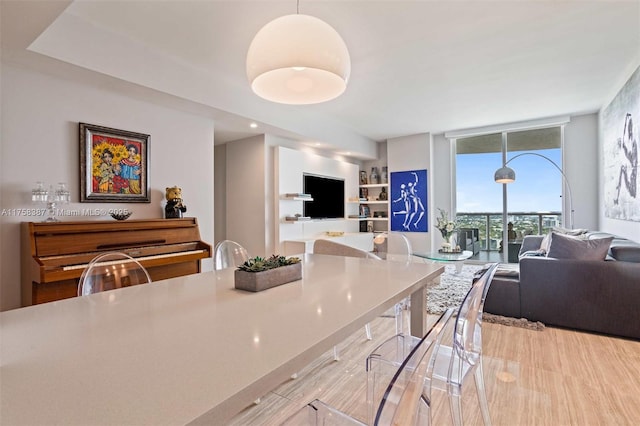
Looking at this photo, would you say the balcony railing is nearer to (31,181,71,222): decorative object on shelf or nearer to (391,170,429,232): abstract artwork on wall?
(391,170,429,232): abstract artwork on wall

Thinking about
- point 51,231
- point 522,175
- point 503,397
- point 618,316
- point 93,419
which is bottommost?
point 503,397

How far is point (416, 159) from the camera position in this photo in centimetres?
681

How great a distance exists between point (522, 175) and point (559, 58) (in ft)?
10.7

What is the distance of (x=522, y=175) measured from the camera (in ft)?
20.4

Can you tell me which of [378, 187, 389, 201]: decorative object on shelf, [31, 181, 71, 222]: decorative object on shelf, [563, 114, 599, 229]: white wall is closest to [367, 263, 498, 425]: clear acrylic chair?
[31, 181, 71, 222]: decorative object on shelf

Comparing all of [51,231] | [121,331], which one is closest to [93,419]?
[121,331]

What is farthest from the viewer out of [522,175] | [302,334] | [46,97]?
[522,175]

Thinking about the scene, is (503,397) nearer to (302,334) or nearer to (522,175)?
A: (302,334)

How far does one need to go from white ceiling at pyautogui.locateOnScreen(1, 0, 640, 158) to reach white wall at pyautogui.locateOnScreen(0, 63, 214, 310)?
398 mm

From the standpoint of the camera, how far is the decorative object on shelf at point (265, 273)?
1.35m

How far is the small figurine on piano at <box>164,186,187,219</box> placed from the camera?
347 centimetres

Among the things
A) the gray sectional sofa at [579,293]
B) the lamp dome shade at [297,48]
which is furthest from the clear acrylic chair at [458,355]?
the gray sectional sofa at [579,293]

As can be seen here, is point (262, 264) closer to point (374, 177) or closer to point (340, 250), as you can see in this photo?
point (340, 250)

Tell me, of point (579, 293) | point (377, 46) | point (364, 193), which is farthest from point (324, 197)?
point (579, 293)
